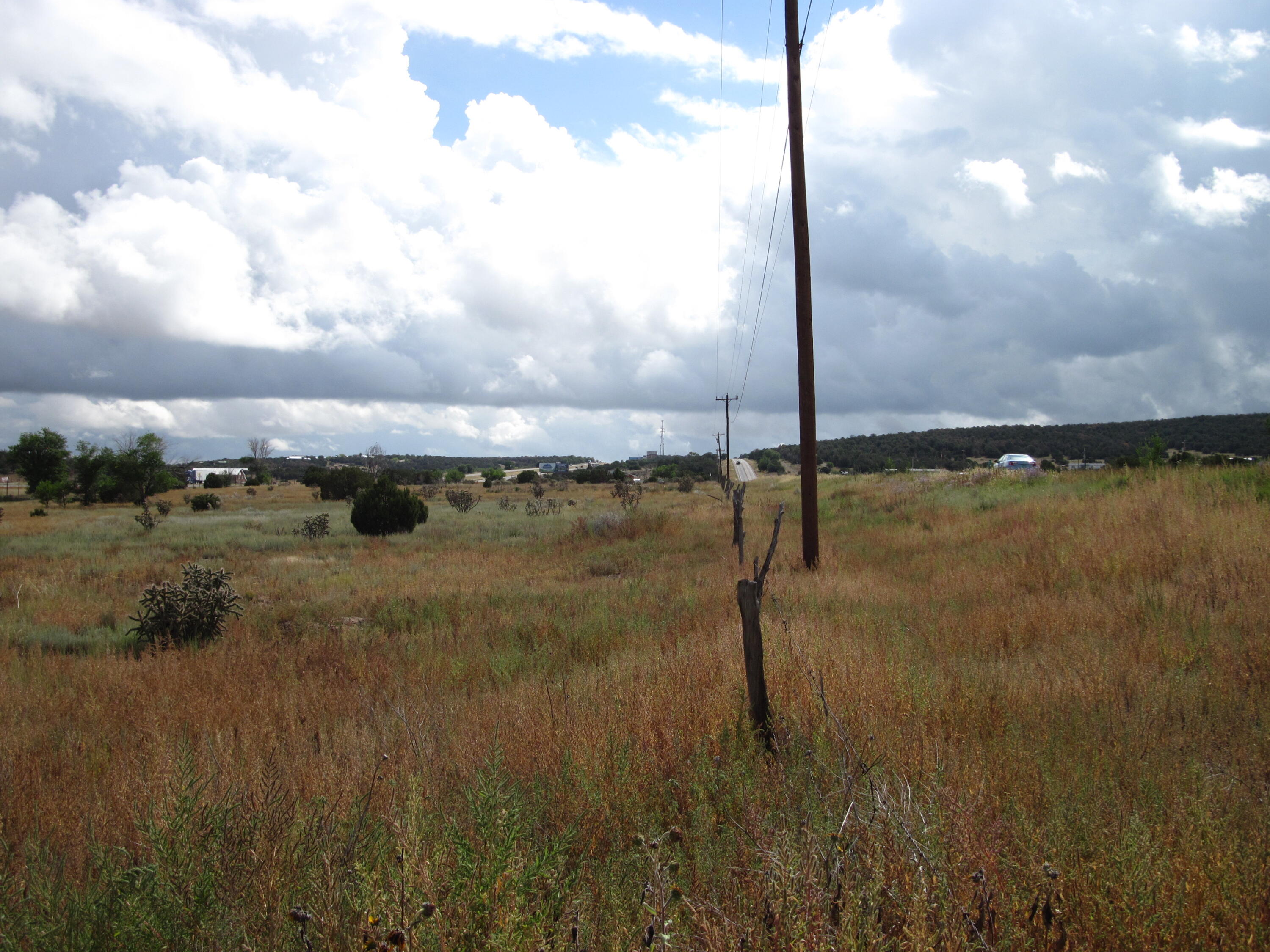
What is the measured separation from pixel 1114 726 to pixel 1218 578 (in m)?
5.25

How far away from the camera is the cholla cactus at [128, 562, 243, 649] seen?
999cm

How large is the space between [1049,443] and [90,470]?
342 ft

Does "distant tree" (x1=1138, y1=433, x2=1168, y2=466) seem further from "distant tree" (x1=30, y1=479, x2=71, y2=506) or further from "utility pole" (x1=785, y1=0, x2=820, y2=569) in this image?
"distant tree" (x1=30, y1=479, x2=71, y2=506)

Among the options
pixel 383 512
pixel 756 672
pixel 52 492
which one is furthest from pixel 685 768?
pixel 52 492

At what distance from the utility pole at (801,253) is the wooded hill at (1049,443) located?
40.1 metres

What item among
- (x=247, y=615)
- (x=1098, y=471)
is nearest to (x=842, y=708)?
(x=247, y=615)

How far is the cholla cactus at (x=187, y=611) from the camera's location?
32.8 feet

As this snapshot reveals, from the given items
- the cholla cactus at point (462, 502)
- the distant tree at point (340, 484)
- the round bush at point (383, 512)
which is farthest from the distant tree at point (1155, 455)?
the distant tree at point (340, 484)

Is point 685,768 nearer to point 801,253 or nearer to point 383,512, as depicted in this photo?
point 801,253

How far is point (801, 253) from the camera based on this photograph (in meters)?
13.6

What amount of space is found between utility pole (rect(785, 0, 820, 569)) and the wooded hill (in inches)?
1578

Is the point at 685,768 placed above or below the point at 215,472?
below

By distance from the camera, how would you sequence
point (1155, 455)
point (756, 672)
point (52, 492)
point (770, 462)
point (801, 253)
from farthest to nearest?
1. point (770, 462)
2. point (52, 492)
3. point (1155, 455)
4. point (801, 253)
5. point (756, 672)

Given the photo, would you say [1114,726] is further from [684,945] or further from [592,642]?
[592,642]
